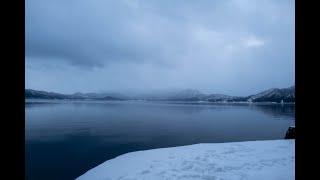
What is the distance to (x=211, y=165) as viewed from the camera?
9266mm

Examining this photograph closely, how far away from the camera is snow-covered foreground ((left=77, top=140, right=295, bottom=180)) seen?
26.5 ft

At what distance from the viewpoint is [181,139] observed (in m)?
32.4

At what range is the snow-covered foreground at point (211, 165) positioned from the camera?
318 inches
